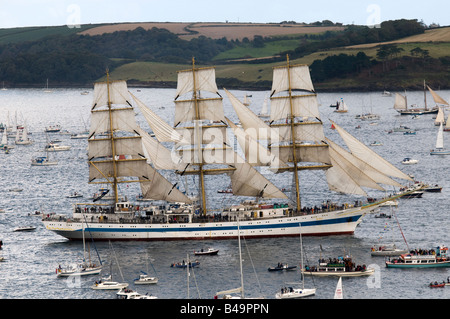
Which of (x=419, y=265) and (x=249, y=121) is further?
(x=249, y=121)

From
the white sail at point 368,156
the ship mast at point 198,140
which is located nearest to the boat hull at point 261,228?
the ship mast at point 198,140

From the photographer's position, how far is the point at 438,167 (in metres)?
137

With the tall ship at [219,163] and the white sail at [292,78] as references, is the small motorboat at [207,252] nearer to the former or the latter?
the tall ship at [219,163]

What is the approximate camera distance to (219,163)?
9306 cm

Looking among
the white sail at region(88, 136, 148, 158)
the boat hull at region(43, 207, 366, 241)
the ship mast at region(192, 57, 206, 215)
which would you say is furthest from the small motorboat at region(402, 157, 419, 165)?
the white sail at region(88, 136, 148, 158)

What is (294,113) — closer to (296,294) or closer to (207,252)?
(207,252)

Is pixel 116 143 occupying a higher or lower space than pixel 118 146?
higher

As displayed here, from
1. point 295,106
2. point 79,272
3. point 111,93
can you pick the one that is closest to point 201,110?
point 295,106

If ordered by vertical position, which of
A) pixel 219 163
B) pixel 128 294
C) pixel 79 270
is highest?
pixel 219 163

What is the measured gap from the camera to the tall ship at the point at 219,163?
9031 centimetres

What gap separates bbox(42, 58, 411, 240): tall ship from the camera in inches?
3556
